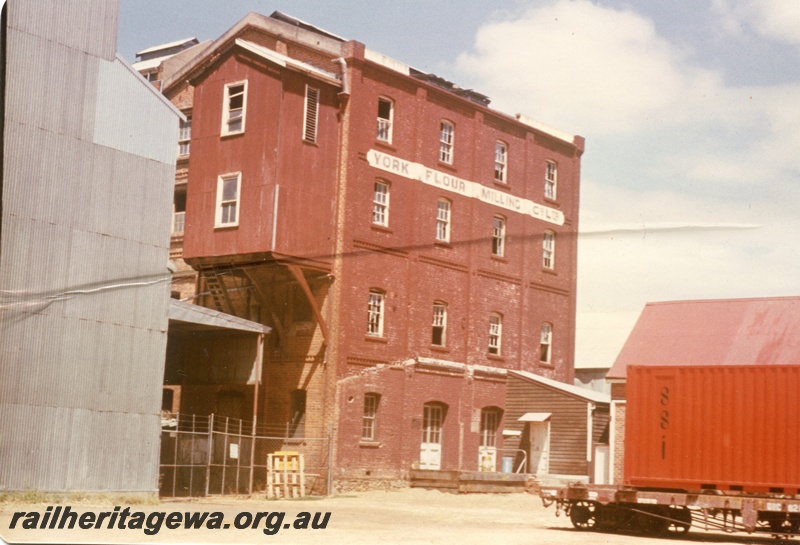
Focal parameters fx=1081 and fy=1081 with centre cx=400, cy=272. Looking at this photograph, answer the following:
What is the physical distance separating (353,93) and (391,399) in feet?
28.3

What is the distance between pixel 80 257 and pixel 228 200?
25.6ft

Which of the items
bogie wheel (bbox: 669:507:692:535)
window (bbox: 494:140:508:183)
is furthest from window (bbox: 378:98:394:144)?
bogie wheel (bbox: 669:507:692:535)

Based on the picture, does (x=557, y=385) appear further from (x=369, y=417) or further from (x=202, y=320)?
(x=202, y=320)

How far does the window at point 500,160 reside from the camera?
2923cm

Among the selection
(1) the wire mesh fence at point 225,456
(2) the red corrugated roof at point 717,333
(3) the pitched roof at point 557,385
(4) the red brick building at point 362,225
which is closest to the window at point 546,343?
(3) the pitched roof at point 557,385

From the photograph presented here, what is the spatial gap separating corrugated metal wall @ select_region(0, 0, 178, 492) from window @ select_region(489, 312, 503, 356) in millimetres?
11614

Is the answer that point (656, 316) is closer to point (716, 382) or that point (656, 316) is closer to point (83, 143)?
point (716, 382)

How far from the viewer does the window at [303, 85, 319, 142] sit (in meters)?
28.1

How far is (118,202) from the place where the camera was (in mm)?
21688

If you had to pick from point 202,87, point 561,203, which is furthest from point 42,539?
point 561,203

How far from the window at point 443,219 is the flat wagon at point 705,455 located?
361 inches

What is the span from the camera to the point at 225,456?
28141 mm

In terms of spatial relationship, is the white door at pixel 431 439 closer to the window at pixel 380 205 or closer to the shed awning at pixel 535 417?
the shed awning at pixel 535 417

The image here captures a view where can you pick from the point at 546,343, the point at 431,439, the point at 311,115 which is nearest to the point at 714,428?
the point at 431,439
